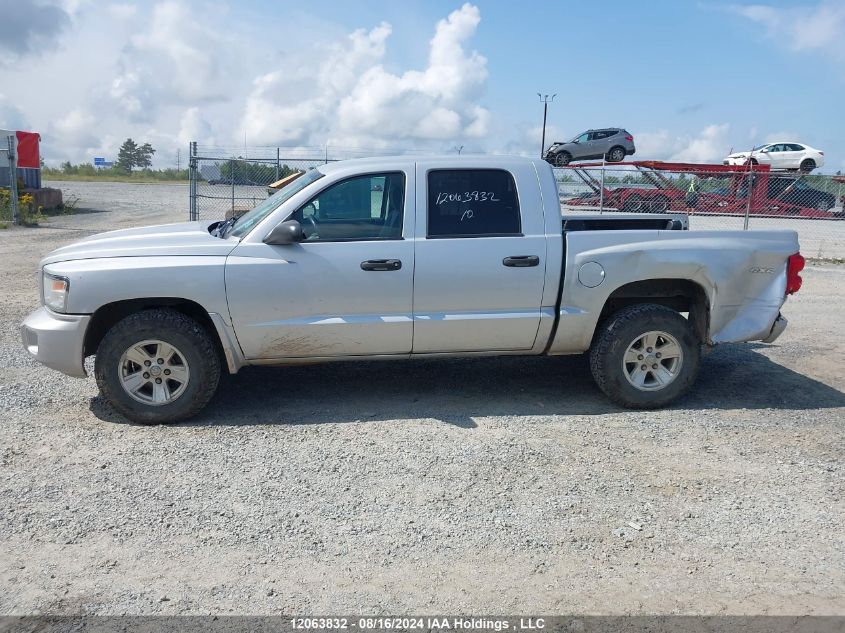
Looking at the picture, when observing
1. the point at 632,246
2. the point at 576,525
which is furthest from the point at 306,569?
the point at 632,246

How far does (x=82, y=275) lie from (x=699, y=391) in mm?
4847

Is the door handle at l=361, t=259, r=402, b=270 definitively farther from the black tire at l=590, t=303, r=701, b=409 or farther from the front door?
the black tire at l=590, t=303, r=701, b=409

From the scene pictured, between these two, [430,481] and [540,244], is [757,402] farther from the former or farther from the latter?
[430,481]

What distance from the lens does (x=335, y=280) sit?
526 cm

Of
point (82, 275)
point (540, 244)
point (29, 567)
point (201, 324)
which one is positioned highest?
point (540, 244)

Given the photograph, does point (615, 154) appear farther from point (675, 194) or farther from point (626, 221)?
point (626, 221)

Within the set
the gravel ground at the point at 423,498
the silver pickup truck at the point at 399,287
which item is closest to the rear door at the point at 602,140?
the gravel ground at the point at 423,498

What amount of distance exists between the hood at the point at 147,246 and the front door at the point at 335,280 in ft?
0.65

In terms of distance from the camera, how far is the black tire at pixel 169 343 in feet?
16.9

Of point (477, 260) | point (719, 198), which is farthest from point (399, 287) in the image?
point (719, 198)

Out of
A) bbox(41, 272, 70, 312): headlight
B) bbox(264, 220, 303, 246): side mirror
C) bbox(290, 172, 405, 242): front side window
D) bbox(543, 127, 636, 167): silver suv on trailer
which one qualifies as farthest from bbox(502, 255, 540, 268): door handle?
bbox(543, 127, 636, 167): silver suv on trailer

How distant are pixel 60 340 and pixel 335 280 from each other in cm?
192

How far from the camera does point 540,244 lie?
546cm

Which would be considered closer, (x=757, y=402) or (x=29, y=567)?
(x=29, y=567)
